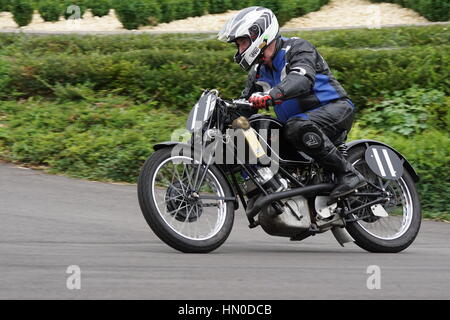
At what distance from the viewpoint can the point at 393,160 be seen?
7.91m

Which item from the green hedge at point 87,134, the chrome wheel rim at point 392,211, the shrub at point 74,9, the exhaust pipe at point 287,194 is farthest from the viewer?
the shrub at point 74,9

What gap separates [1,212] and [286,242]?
2.77m

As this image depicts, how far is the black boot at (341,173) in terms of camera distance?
743cm

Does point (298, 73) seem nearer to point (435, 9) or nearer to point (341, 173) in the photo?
point (341, 173)

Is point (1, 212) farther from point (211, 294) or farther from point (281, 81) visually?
point (211, 294)

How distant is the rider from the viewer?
711 cm

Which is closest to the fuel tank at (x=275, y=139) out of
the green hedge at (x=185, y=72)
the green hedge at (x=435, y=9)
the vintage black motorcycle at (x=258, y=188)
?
the vintage black motorcycle at (x=258, y=188)

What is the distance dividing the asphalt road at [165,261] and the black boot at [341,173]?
525 millimetres

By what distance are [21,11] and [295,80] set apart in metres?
13.3

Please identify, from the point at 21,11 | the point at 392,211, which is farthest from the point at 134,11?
the point at 392,211

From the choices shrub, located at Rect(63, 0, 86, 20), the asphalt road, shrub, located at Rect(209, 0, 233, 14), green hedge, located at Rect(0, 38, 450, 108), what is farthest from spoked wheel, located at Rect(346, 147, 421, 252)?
shrub, located at Rect(209, 0, 233, 14)

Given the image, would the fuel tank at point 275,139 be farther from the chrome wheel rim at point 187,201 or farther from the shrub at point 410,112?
the shrub at point 410,112

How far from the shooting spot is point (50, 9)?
19.7m
